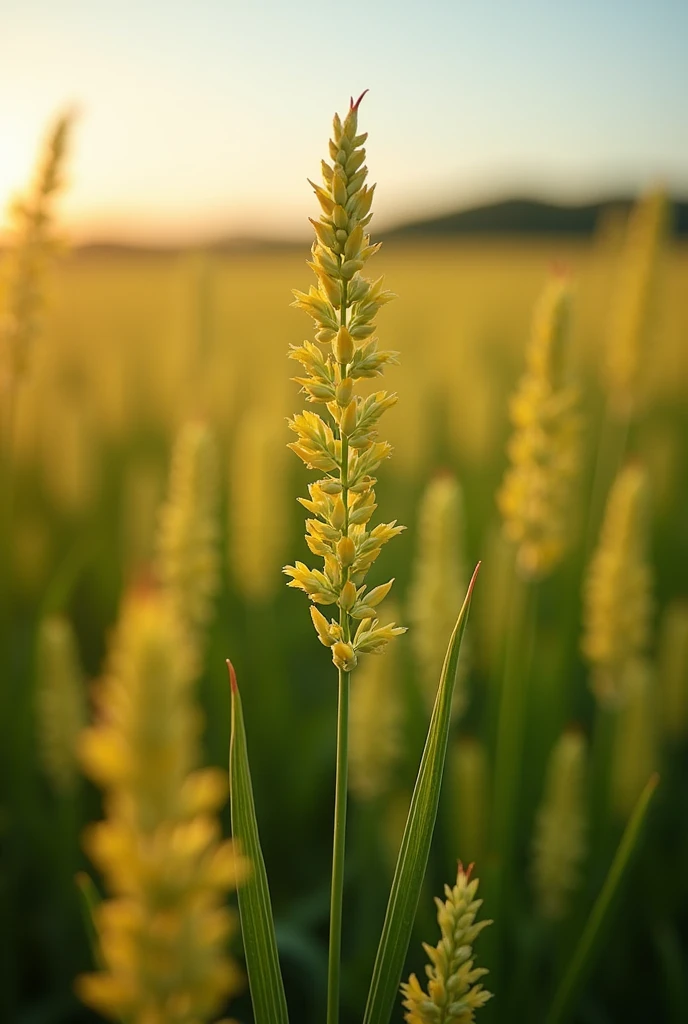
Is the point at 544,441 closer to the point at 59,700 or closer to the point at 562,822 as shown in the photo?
the point at 562,822

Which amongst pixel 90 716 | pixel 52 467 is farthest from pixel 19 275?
pixel 52 467

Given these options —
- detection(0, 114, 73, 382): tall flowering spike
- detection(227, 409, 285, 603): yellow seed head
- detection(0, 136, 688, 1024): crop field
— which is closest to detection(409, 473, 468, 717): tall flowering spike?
detection(0, 136, 688, 1024): crop field

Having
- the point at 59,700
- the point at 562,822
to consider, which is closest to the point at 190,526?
the point at 59,700

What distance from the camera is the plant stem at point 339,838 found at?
1.32 m

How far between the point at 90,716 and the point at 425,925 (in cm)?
170

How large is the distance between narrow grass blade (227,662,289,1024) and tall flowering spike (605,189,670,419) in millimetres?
4080

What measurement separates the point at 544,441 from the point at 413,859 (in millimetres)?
1799

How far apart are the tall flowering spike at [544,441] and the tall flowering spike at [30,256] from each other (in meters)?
1.69

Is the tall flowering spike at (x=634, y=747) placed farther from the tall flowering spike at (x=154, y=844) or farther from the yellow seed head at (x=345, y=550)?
the tall flowering spike at (x=154, y=844)

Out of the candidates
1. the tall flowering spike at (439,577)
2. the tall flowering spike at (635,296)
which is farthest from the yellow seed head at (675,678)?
the tall flowering spike at (439,577)

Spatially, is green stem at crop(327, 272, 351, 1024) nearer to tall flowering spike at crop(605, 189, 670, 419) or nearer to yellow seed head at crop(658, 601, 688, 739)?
yellow seed head at crop(658, 601, 688, 739)

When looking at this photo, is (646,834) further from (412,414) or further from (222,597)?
(412,414)

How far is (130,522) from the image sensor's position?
551 centimetres

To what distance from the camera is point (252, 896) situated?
1.39 m
